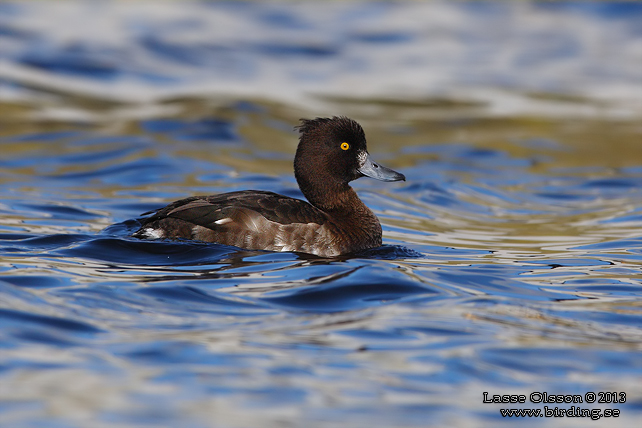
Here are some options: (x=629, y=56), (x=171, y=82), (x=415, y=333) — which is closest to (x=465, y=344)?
(x=415, y=333)

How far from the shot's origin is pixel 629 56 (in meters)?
24.0

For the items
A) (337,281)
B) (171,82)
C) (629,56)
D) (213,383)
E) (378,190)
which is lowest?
(213,383)

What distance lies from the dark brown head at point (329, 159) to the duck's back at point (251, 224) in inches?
22.0

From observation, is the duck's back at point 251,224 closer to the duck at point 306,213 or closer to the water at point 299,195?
the duck at point 306,213

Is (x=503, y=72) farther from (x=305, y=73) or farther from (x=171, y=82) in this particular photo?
(x=171, y=82)

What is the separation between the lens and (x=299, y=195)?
11992mm

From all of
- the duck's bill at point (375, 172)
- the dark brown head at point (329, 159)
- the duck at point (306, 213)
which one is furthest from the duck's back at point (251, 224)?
the duck's bill at point (375, 172)

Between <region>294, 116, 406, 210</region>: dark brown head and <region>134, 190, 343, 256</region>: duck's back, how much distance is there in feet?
1.83

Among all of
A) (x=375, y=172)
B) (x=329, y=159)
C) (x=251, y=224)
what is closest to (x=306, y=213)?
(x=251, y=224)

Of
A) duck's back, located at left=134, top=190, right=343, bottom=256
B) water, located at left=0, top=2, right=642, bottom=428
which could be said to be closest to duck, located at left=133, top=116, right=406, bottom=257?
duck's back, located at left=134, top=190, right=343, bottom=256

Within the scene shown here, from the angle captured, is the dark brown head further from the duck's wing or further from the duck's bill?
the duck's wing

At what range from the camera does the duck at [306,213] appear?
7863 mm

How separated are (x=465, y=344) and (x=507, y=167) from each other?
382 inches

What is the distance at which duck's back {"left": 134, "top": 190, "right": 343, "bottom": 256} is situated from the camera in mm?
7855
